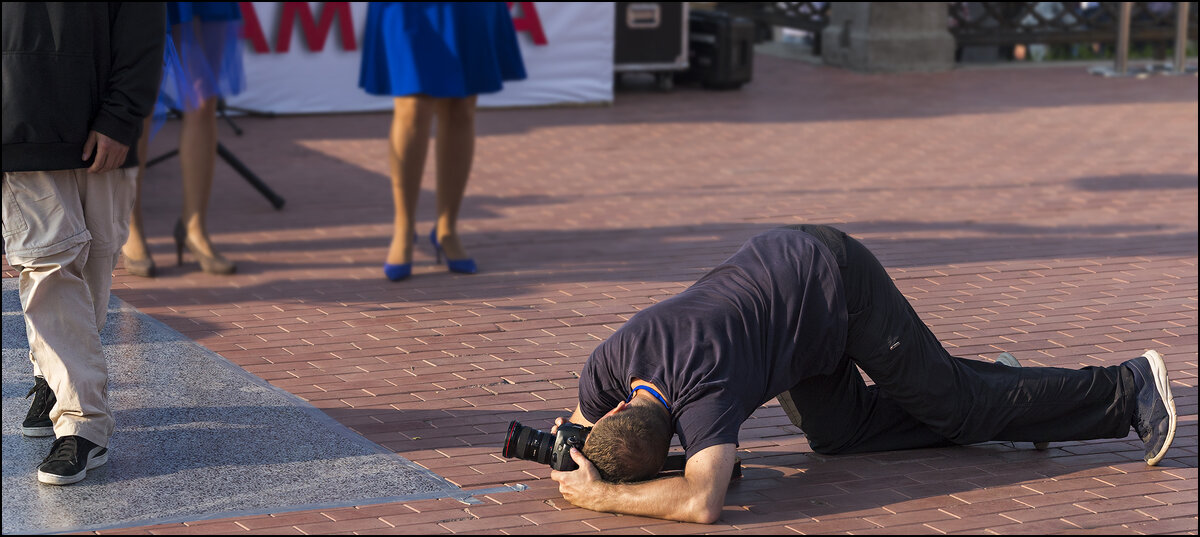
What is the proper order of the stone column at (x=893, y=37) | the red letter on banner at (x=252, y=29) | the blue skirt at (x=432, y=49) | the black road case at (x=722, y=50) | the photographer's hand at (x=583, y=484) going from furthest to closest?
the stone column at (x=893, y=37) → the black road case at (x=722, y=50) → the red letter on banner at (x=252, y=29) → the blue skirt at (x=432, y=49) → the photographer's hand at (x=583, y=484)

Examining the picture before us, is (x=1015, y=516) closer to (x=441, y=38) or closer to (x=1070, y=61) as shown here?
(x=441, y=38)

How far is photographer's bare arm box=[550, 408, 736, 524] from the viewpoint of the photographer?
3359mm

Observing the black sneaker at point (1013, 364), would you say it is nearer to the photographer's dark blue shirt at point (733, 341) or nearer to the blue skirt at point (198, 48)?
the photographer's dark blue shirt at point (733, 341)

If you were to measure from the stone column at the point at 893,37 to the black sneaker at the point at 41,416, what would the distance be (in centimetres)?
1125

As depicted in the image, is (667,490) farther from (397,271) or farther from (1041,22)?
(1041,22)

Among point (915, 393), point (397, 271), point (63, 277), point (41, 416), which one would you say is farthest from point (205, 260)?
point (915, 393)

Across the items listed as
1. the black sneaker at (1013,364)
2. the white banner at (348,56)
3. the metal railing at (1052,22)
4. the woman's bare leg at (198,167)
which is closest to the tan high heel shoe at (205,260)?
the woman's bare leg at (198,167)

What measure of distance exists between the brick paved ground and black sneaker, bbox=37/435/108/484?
0.43m

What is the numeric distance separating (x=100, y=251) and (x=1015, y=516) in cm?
266

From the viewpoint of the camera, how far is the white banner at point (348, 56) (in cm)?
1080

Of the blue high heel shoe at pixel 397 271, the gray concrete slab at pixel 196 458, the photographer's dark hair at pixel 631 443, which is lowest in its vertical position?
the gray concrete slab at pixel 196 458

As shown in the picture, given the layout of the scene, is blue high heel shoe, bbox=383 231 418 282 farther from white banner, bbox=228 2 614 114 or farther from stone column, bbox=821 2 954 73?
stone column, bbox=821 2 954 73

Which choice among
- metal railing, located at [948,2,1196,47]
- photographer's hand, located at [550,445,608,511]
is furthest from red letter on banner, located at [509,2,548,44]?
photographer's hand, located at [550,445,608,511]

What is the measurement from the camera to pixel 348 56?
437 inches
